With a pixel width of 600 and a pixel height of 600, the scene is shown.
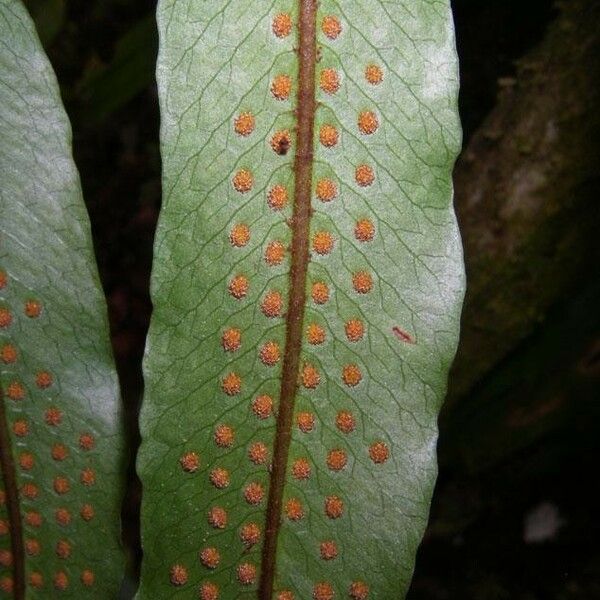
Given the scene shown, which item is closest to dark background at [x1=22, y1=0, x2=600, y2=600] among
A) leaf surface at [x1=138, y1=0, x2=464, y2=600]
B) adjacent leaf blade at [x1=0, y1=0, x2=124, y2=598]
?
adjacent leaf blade at [x1=0, y1=0, x2=124, y2=598]

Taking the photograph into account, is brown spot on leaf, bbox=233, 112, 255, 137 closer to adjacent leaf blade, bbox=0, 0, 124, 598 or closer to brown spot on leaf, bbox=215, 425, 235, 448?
adjacent leaf blade, bbox=0, 0, 124, 598

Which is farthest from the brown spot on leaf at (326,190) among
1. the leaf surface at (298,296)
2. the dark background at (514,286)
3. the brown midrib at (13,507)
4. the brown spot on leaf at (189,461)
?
the dark background at (514,286)

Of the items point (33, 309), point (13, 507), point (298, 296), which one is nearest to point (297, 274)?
point (298, 296)

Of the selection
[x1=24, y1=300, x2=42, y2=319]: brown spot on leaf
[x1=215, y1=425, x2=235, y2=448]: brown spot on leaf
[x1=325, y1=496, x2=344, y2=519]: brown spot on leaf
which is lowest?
[x1=24, y1=300, x2=42, y2=319]: brown spot on leaf

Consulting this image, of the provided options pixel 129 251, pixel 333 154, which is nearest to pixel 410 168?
pixel 333 154

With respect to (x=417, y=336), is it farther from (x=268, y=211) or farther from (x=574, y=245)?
(x=574, y=245)

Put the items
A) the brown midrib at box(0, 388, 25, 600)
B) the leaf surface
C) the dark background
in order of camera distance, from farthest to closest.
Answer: the dark background → the brown midrib at box(0, 388, 25, 600) → the leaf surface

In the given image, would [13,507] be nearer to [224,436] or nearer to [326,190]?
[224,436]
